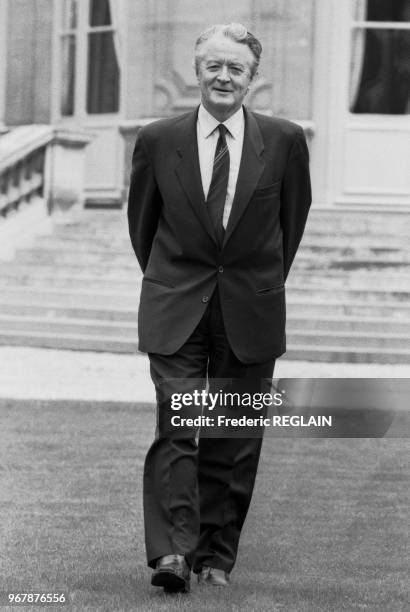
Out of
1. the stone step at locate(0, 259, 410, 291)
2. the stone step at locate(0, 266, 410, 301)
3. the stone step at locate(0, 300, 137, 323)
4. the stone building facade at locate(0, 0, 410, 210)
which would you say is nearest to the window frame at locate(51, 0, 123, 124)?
the stone building facade at locate(0, 0, 410, 210)

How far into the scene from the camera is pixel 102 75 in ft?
61.3

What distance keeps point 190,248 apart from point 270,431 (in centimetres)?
77

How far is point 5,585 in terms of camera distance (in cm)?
518

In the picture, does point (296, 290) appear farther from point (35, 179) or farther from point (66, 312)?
point (35, 179)

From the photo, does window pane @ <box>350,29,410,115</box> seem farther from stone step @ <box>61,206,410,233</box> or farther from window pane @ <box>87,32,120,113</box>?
window pane @ <box>87,32,120,113</box>

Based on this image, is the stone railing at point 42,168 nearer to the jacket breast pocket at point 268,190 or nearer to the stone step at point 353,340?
the stone step at point 353,340

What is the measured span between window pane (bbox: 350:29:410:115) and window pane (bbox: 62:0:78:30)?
3595mm

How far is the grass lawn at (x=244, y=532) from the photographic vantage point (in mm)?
5070

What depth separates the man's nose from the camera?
5.07 metres

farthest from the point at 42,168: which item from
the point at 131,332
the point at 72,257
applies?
the point at 131,332

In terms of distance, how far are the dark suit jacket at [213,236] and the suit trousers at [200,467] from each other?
2.1 inches

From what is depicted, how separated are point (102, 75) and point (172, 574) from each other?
46.7 feet

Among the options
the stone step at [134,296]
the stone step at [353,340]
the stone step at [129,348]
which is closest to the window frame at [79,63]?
the stone step at [134,296]

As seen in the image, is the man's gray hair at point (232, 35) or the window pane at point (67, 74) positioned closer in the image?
the man's gray hair at point (232, 35)
